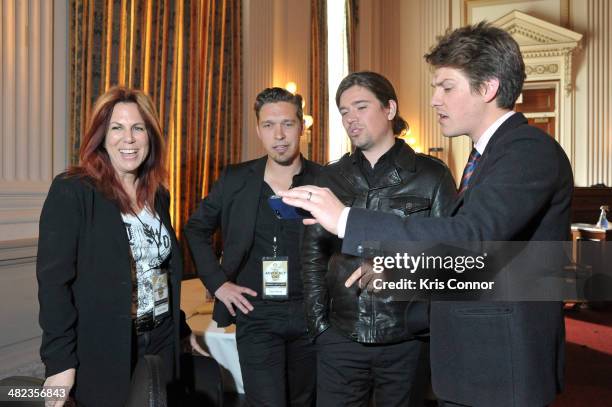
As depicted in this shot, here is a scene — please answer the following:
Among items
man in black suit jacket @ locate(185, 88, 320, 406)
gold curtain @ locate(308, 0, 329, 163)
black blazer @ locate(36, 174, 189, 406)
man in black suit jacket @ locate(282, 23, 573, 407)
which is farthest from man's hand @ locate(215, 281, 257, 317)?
gold curtain @ locate(308, 0, 329, 163)

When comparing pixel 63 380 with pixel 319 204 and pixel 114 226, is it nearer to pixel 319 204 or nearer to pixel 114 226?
pixel 114 226

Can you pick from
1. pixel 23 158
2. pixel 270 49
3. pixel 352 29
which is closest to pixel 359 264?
pixel 23 158

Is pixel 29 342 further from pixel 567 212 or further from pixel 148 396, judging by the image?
pixel 567 212

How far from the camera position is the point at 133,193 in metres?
1.98

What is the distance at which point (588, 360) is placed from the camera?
441 cm

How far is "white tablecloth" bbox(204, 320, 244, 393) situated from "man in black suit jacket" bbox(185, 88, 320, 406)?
416mm

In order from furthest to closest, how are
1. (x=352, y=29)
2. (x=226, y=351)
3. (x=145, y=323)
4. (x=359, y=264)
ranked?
1. (x=352, y=29)
2. (x=226, y=351)
3. (x=359, y=264)
4. (x=145, y=323)

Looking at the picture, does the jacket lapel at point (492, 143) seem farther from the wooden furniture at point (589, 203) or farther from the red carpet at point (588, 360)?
the wooden furniture at point (589, 203)

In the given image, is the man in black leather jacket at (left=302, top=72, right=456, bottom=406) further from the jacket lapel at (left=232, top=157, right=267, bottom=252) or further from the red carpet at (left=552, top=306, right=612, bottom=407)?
the red carpet at (left=552, top=306, right=612, bottom=407)

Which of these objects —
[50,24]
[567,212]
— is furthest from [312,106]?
[567,212]

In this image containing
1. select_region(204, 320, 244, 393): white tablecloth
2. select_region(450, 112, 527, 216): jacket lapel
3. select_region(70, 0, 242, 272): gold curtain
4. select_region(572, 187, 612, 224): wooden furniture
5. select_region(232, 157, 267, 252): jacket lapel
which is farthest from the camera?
select_region(572, 187, 612, 224): wooden furniture

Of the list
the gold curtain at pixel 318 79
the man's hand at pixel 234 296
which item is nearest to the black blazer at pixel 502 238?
the man's hand at pixel 234 296

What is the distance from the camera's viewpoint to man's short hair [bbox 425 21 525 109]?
52.7 inches

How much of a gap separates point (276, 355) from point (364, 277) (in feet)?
2.37
